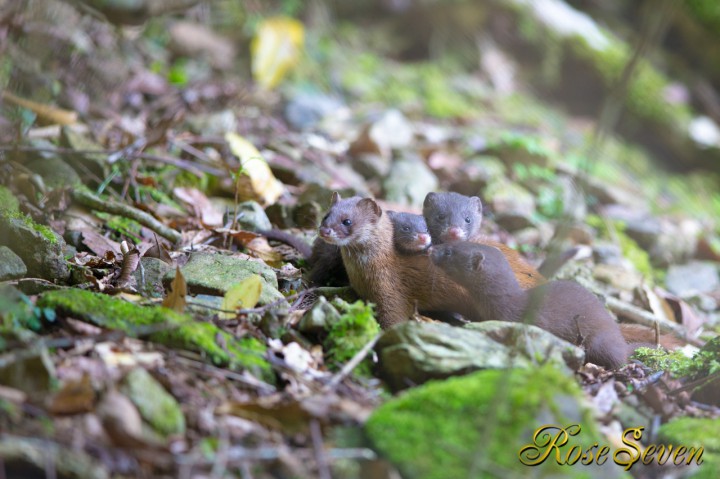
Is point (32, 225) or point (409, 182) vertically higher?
point (409, 182)

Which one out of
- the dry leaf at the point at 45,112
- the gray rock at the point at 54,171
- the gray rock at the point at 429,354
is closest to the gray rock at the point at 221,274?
the gray rock at the point at 429,354

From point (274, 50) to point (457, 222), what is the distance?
219 inches

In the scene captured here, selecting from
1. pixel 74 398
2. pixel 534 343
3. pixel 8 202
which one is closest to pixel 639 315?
pixel 534 343

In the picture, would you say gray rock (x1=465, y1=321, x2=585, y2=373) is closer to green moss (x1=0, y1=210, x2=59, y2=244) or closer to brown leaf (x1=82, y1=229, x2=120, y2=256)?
brown leaf (x1=82, y1=229, x2=120, y2=256)

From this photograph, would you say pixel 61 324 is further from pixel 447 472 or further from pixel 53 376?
pixel 447 472

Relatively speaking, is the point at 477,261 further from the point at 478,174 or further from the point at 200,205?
the point at 478,174

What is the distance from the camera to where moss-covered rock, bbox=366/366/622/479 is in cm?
334

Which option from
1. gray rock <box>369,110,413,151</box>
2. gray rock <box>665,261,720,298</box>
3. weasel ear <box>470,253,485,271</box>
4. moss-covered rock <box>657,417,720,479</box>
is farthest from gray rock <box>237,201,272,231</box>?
gray rock <box>665,261,720,298</box>

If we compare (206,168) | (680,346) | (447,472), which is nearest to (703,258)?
(680,346)

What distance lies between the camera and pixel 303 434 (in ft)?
11.5

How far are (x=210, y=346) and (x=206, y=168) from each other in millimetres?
3773

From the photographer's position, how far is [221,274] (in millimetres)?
5148

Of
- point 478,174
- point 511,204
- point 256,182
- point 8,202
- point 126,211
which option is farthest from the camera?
point 478,174

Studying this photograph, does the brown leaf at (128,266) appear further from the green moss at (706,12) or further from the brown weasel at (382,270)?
the green moss at (706,12)
